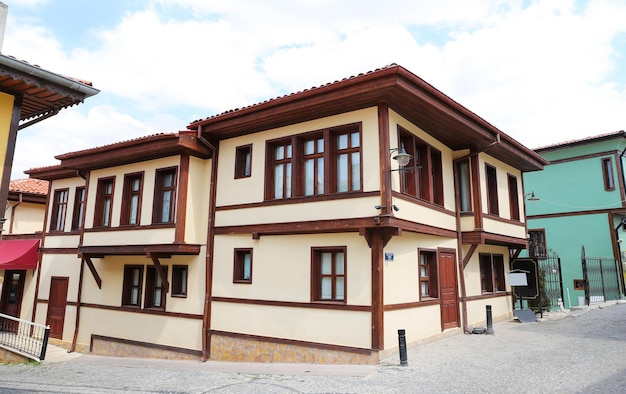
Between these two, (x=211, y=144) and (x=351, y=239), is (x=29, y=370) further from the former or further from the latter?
(x=351, y=239)

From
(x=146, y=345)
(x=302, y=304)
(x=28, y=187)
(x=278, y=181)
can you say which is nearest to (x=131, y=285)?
(x=146, y=345)

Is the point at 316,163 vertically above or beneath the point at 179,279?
above

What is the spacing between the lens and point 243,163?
1152 cm

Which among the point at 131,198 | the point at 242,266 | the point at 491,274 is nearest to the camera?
the point at 242,266

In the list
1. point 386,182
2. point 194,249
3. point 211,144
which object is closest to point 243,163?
point 211,144

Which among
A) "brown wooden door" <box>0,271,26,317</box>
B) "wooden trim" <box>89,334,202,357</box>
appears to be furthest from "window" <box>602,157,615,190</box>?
"brown wooden door" <box>0,271,26,317</box>

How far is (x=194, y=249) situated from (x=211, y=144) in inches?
116

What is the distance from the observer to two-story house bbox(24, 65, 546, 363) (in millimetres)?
8953

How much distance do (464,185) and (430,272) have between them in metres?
3.10

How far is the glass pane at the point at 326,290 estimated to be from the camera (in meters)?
9.38

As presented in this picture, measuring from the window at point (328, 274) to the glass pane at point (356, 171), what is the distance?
1455 mm

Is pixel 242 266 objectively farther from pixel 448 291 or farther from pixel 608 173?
pixel 608 173

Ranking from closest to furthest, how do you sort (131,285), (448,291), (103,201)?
1. (448,291)
2. (131,285)
3. (103,201)

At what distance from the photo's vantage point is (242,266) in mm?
10914
